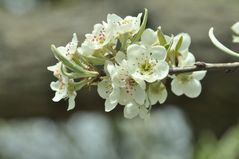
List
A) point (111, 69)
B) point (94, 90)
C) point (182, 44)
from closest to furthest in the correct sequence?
point (111, 69) → point (182, 44) → point (94, 90)

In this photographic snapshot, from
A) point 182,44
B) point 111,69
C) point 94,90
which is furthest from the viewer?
point 94,90

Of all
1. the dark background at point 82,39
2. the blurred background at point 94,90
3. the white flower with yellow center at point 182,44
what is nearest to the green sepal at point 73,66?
the white flower with yellow center at point 182,44

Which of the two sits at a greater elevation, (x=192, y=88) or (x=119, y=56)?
(x=119, y=56)

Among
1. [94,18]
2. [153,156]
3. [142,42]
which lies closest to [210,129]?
[153,156]

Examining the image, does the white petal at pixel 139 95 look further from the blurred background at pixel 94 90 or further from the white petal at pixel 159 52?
the blurred background at pixel 94 90

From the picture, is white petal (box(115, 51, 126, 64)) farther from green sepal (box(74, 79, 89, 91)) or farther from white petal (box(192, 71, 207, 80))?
white petal (box(192, 71, 207, 80))

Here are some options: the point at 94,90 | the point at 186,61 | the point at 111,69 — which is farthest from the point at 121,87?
the point at 94,90

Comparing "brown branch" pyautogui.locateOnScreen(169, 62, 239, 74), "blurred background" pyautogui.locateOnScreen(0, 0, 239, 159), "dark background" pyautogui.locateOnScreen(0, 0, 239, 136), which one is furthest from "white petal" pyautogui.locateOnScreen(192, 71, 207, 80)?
"dark background" pyautogui.locateOnScreen(0, 0, 239, 136)

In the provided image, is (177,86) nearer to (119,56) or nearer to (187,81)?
(187,81)
